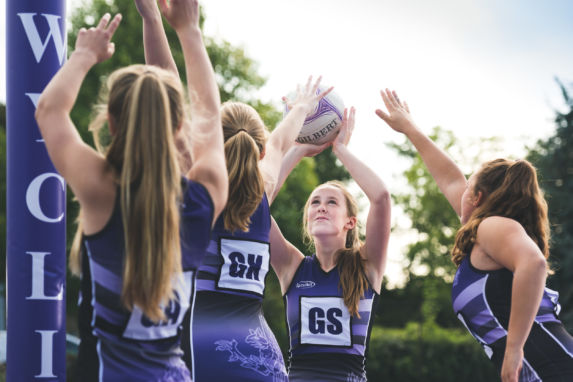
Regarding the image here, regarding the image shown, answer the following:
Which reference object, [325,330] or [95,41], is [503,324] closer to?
[325,330]

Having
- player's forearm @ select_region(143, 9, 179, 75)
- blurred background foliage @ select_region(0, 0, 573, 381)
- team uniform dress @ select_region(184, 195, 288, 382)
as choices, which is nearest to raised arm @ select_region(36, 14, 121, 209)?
player's forearm @ select_region(143, 9, 179, 75)

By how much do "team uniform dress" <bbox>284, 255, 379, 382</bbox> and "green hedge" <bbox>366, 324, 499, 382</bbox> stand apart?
57.6 feet

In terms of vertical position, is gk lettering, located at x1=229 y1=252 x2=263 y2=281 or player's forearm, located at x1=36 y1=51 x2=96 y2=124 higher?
player's forearm, located at x1=36 y1=51 x2=96 y2=124

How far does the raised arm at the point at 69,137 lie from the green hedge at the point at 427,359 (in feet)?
65.8

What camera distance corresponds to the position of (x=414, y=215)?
26.9m

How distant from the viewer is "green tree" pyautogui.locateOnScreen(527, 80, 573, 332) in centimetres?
1764

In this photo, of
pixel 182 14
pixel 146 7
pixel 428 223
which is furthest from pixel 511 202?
pixel 428 223

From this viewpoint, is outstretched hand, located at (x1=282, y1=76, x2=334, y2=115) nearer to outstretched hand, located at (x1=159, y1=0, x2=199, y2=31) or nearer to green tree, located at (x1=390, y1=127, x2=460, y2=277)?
outstretched hand, located at (x1=159, y1=0, x2=199, y2=31)

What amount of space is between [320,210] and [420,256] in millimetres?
21908

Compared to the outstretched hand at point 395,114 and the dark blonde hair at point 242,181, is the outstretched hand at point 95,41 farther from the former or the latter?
the outstretched hand at point 395,114

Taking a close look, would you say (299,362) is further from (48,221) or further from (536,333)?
(48,221)

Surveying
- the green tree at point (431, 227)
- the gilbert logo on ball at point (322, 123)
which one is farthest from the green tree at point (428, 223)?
the gilbert logo on ball at point (322, 123)

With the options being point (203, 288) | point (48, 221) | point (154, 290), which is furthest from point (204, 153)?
point (48, 221)

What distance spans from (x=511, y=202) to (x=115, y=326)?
7.60 feet
